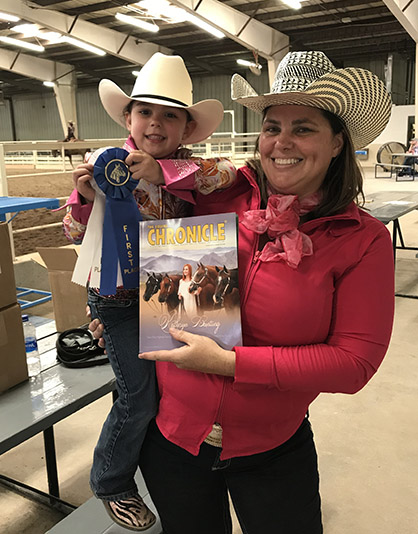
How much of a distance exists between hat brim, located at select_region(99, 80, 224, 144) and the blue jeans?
0.56 meters

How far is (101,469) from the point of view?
4.44 feet

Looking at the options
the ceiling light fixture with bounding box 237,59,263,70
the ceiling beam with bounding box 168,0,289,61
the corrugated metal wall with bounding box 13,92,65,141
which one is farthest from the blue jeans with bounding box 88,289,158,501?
the corrugated metal wall with bounding box 13,92,65,141

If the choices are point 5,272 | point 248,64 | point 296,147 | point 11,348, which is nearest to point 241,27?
point 248,64

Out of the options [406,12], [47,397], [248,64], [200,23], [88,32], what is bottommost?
[47,397]

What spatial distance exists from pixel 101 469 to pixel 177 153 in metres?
0.87

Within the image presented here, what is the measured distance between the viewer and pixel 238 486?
115 centimetres

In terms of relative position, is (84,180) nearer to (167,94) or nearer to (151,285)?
(151,285)

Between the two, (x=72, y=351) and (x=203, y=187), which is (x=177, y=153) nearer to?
(x=203, y=187)

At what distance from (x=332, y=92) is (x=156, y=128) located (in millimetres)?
529

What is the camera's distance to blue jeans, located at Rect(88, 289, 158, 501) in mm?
1243

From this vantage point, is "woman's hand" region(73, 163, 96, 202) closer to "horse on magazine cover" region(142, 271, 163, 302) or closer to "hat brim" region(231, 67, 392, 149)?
"horse on magazine cover" region(142, 271, 163, 302)

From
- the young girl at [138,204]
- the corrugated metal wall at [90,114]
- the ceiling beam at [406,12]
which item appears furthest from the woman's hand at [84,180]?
the corrugated metal wall at [90,114]

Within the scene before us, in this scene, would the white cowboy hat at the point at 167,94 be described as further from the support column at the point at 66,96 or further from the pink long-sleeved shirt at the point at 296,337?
the support column at the point at 66,96

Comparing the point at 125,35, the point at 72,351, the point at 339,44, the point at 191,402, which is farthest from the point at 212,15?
the point at 191,402
